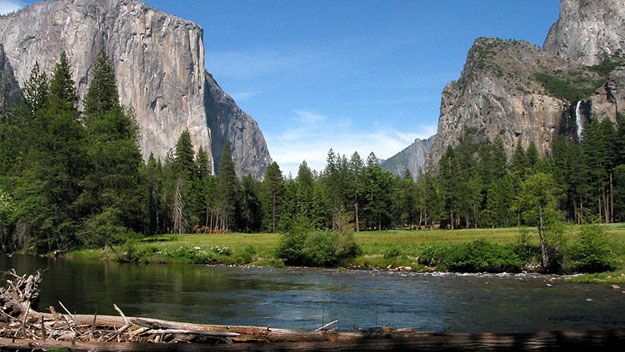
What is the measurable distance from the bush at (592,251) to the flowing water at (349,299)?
11.9ft

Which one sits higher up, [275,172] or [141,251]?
[275,172]

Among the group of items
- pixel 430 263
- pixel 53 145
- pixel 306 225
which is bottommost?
pixel 430 263

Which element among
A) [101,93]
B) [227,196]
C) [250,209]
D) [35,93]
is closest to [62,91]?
[101,93]

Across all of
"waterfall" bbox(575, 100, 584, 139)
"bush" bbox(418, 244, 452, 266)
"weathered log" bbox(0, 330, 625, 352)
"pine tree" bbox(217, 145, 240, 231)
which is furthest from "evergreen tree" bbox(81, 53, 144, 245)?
"waterfall" bbox(575, 100, 584, 139)

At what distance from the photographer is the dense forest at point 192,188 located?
1907 inches

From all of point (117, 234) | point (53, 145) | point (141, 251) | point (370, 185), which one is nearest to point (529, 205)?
point (141, 251)

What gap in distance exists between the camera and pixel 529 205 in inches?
1340

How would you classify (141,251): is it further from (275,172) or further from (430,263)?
(275,172)

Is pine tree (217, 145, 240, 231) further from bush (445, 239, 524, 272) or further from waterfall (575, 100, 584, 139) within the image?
waterfall (575, 100, 584, 139)

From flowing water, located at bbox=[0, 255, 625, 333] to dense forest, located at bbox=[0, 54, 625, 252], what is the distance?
10163 millimetres

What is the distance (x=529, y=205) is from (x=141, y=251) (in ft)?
115

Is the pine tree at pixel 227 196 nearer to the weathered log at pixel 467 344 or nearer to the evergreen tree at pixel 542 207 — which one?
the evergreen tree at pixel 542 207

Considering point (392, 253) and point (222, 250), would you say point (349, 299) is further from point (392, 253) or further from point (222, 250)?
point (222, 250)

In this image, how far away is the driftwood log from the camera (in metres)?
7.89
